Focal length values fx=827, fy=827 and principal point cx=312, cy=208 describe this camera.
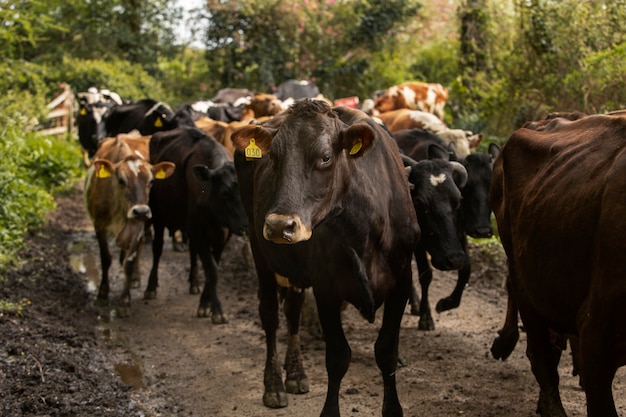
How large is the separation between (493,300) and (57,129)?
1900cm

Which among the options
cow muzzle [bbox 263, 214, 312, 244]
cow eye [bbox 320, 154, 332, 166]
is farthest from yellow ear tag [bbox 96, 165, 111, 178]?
cow muzzle [bbox 263, 214, 312, 244]

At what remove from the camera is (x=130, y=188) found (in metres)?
9.68

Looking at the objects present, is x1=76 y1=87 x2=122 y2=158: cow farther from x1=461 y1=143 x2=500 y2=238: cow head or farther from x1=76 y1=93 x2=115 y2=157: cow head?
x1=461 y1=143 x2=500 y2=238: cow head

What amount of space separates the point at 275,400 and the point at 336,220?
6.34ft

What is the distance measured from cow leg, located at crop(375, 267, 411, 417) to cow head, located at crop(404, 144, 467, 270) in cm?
94

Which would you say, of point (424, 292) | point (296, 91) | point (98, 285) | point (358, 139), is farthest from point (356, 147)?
point (296, 91)

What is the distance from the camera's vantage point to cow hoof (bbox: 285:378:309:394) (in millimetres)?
6812

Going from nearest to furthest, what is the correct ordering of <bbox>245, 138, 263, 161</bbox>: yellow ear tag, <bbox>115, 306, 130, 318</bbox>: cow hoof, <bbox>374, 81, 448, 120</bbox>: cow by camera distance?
<bbox>245, 138, 263, 161</bbox>: yellow ear tag < <bbox>115, 306, 130, 318</bbox>: cow hoof < <bbox>374, 81, 448, 120</bbox>: cow

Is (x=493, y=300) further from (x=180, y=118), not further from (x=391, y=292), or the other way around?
(x=180, y=118)

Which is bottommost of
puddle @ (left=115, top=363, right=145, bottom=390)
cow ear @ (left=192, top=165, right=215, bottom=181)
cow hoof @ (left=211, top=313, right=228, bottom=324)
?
cow hoof @ (left=211, top=313, right=228, bottom=324)

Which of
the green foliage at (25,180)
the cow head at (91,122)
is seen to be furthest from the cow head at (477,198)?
the cow head at (91,122)

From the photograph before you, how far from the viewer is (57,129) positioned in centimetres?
2545

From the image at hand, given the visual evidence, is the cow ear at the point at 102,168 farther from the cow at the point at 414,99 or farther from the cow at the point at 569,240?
the cow at the point at 414,99

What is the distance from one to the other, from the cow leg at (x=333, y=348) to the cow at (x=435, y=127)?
219 inches
